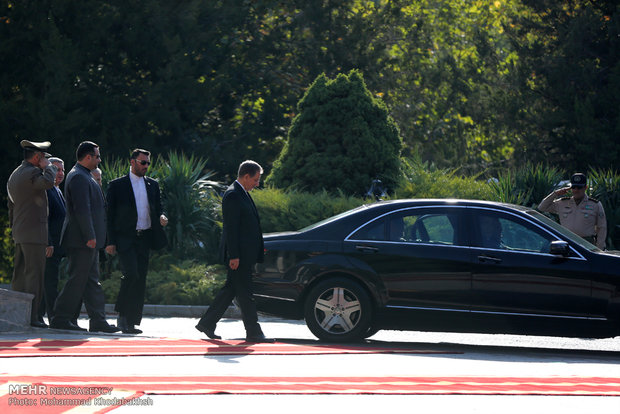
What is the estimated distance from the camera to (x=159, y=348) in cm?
1044


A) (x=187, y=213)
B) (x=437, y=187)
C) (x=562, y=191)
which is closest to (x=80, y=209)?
(x=562, y=191)

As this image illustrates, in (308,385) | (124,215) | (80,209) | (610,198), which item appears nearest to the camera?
(308,385)

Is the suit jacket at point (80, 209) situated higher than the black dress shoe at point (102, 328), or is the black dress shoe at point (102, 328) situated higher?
the suit jacket at point (80, 209)

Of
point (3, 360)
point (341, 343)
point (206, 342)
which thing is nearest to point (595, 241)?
point (341, 343)

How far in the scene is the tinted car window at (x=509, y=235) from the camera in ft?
36.5

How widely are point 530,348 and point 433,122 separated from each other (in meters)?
28.0

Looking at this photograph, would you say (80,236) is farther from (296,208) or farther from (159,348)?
(296,208)

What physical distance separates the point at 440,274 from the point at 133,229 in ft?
11.2

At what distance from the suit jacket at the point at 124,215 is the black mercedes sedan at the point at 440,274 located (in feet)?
4.49

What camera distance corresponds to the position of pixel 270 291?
11.6 m

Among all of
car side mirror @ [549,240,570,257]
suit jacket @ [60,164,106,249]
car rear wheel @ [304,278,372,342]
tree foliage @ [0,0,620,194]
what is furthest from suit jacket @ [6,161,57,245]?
tree foliage @ [0,0,620,194]

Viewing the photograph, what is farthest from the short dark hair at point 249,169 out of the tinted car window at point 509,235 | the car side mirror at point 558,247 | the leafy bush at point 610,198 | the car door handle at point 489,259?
the leafy bush at point 610,198

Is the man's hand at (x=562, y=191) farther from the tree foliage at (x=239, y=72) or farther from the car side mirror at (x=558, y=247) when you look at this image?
the tree foliage at (x=239, y=72)

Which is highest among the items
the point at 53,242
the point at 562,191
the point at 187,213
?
the point at 562,191
